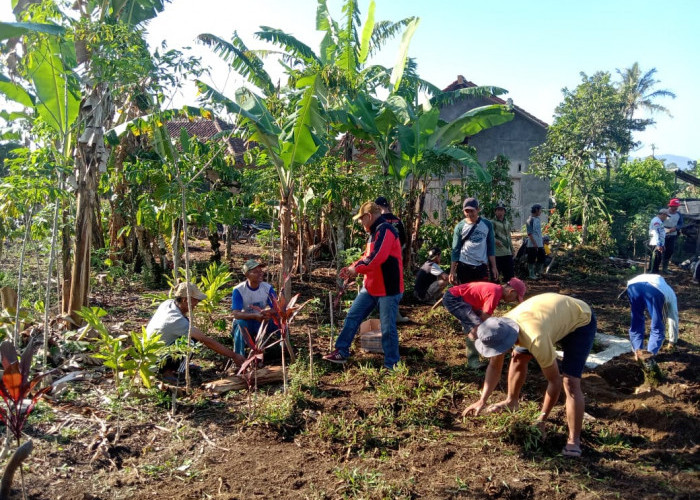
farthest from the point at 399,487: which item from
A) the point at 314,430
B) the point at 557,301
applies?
the point at 557,301

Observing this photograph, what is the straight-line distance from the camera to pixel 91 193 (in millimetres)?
5715

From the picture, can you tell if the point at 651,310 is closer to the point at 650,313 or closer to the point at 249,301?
the point at 650,313

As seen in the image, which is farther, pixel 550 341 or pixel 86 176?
pixel 86 176

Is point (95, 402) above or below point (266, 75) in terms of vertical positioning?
below

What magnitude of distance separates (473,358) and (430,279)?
2073mm

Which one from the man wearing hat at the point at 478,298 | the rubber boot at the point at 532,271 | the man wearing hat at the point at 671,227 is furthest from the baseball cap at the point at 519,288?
the man wearing hat at the point at 671,227

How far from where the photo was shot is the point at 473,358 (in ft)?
17.3

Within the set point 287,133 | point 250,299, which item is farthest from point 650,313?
point 287,133

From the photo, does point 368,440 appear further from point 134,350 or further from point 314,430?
point 134,350

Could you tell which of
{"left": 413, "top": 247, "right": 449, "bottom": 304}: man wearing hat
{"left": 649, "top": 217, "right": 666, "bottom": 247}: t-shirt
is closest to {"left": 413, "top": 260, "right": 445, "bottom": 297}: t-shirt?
{"left": 413, "top": 247, "right": 449, "bottom": 304}: man wearing hat

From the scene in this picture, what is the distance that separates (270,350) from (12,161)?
2.93 m

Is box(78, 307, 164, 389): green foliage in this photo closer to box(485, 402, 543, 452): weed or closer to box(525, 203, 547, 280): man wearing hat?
box(485, 402, 543, 452): weed

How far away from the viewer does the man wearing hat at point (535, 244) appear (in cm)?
966

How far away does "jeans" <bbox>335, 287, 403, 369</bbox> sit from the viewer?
5129 mm
